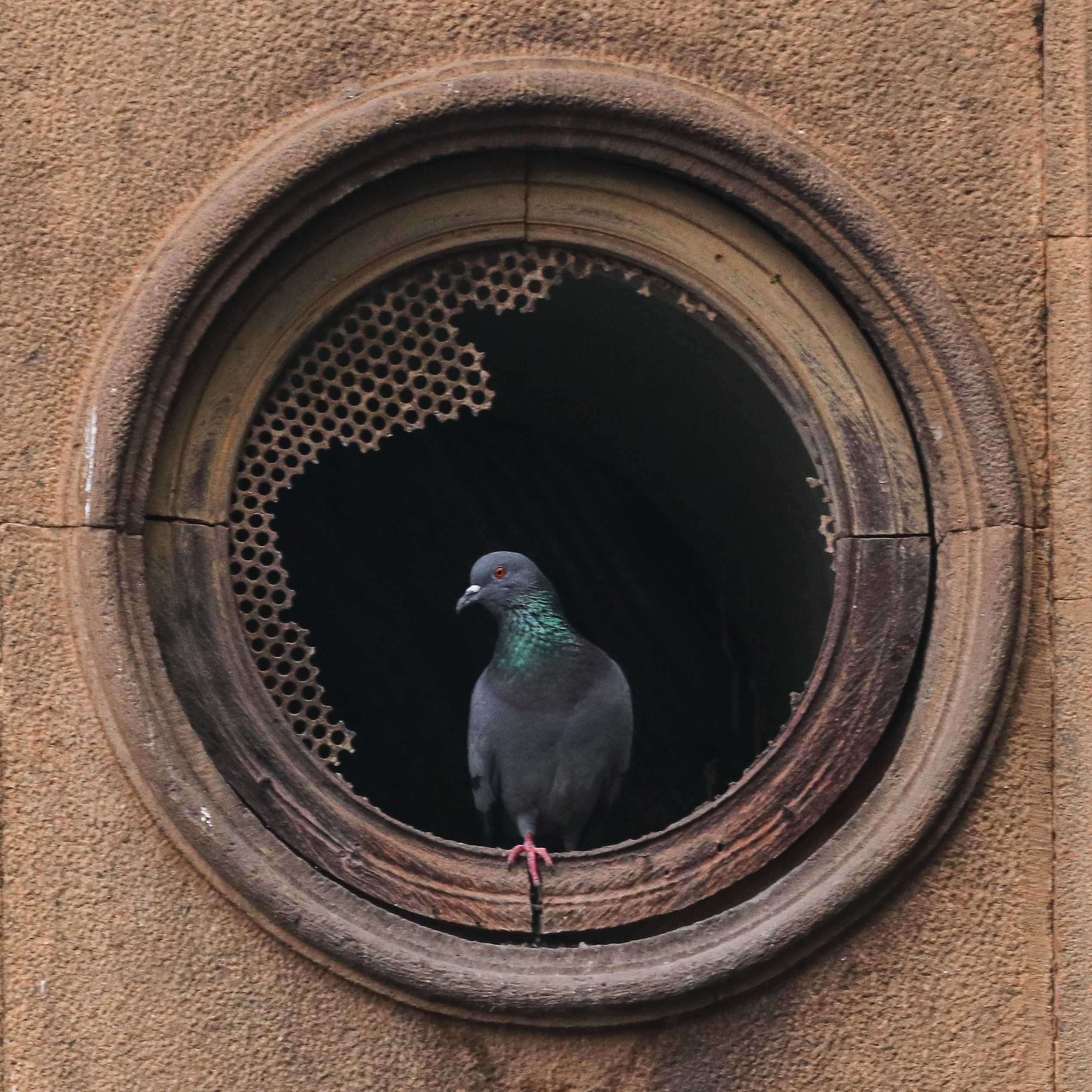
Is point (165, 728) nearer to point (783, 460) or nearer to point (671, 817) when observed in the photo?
point (783, 460)

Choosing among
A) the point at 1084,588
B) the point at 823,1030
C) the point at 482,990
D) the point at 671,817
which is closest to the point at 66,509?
the point at 482,990

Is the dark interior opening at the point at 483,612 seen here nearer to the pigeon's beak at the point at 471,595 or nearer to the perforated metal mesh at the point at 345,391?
the pigeon's beak at the point at 471,595

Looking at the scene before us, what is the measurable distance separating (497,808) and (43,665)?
1.62 m

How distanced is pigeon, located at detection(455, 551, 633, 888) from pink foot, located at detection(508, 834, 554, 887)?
0.50 meters

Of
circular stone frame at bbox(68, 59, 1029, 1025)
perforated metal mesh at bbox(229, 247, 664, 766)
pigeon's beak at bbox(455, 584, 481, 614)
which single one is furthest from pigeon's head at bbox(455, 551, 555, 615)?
circular stone frame at bbox(68, 59, 1029, 1025)

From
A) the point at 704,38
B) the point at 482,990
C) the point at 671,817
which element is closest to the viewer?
the point at 482,990

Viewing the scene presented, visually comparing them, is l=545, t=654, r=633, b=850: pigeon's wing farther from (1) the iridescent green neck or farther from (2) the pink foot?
(2) the pink foot

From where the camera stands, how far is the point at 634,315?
147 inches

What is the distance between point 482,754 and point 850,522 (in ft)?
3.97

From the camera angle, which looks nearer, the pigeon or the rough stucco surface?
the rough stucco surface

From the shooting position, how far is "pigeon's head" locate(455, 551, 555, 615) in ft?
12.1

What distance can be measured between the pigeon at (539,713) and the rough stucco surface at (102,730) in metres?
0.94

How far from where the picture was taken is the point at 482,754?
3.65m

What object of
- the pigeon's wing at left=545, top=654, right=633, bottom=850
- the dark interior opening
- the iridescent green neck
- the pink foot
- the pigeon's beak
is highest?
the dark interior opening
